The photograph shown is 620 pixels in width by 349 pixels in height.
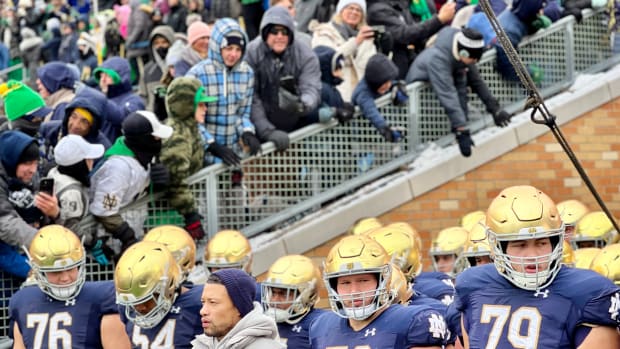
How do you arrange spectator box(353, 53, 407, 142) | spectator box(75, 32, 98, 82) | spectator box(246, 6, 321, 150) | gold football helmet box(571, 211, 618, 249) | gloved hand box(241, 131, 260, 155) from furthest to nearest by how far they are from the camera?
spectator box(75, 32, 98, 82)
spectator box(353, 53, 407, 142)
spectator box(246, 6, 321, 150)
gloved hand box(241, 131, 260, 155)
gold football helmet box(571, 211, 618, 249)

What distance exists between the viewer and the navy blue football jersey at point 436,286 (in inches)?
324

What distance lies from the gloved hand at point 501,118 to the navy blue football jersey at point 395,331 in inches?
225

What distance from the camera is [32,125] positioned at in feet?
33.0

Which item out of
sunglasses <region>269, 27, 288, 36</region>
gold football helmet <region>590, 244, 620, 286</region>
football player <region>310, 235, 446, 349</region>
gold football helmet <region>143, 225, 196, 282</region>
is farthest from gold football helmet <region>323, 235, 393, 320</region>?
sunglasses <region>269, 27, 288, 36</region>

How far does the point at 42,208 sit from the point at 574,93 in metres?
6.02

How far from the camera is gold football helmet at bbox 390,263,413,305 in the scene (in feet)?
22.7

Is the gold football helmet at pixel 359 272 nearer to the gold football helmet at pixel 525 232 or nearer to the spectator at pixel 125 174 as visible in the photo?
the gold football helmet at pixel 525 232

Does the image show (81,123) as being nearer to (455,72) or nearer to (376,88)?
(376,88)

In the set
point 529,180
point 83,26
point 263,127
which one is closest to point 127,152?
point 263,127

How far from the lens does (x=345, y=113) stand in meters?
11.3

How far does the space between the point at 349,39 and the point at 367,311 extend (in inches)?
230

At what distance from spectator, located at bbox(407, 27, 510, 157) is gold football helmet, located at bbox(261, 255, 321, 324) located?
156 inches

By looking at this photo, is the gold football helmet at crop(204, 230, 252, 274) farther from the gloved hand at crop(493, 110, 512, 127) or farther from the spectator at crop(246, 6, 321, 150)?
the gloved hand at crop(493, 110, 512, 127)

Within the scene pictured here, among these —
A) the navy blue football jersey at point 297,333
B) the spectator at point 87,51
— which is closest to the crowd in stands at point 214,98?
the spectator at point 87,51
